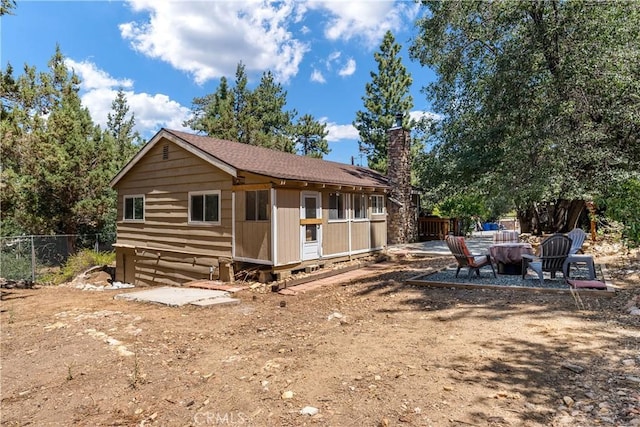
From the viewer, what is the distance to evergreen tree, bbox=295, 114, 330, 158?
32.6m

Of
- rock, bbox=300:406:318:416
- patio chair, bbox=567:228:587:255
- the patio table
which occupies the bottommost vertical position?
rock, bbox=300:406:318:416

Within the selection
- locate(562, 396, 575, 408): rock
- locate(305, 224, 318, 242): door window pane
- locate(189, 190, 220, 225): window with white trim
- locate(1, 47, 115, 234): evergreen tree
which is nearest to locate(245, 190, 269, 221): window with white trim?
locate(189, 190, 220, 225): window with white trim

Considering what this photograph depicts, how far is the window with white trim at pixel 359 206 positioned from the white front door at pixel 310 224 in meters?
1.93

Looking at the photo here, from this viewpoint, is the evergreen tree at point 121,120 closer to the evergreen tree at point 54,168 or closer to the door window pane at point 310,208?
the evergreen tree at point 54,168

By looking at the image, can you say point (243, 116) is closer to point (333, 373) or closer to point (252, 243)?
point (252, 243)

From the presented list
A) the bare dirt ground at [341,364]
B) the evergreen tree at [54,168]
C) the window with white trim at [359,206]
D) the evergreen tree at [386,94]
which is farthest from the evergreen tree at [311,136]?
the bare dirt ground at [341,364]

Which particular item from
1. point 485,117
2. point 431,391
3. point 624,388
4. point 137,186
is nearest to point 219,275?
point 137,186

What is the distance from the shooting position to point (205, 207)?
1034 cm

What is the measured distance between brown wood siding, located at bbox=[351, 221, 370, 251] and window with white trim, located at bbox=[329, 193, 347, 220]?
61 cm

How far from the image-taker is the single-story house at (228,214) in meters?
9.03

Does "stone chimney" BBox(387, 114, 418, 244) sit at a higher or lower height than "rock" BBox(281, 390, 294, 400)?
higher

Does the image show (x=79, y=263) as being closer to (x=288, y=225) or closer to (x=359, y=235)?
(x=288, y=225)

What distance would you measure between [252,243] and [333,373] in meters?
5.91

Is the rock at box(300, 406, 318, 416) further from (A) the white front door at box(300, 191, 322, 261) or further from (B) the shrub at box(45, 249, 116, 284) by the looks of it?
(B) the shrub at box(45, 249, 116, 284)
